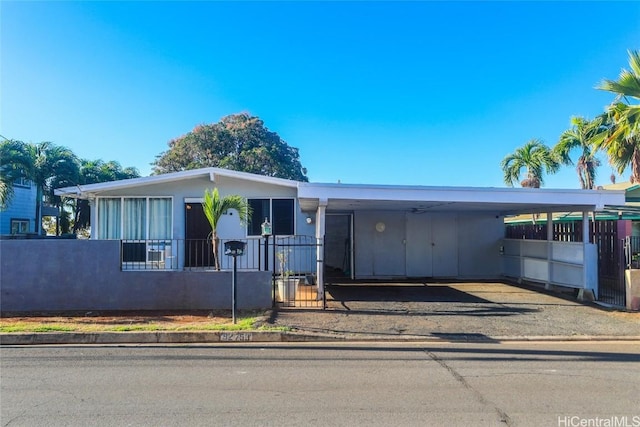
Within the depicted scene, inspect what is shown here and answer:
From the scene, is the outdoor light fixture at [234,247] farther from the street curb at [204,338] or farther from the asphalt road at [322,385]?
the asphalt road at [322,385]

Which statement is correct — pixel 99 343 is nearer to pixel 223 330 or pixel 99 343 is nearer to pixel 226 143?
pixel 223 330

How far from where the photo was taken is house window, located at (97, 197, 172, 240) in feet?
41.3

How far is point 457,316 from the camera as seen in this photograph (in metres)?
8.73

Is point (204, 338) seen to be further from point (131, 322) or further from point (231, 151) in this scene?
point (231, 151)

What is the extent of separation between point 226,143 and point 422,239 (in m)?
20.9

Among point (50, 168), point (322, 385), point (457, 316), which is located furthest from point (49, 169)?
point (322, 385)

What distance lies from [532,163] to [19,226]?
90.7 ft

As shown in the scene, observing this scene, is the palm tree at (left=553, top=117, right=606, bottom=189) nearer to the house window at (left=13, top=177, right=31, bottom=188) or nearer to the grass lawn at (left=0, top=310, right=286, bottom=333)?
the grass lawn at (left=0, top=310, right=286, bottom=333)

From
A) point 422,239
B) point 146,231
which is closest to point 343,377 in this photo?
point 146,231

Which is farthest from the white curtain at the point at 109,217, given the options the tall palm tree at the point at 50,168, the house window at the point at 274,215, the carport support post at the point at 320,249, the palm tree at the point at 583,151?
the palm tree at the point at 583,151

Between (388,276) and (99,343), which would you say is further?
(388,276)

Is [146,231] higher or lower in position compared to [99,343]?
higher

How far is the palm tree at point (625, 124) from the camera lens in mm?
9562

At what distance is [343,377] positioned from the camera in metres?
5.18
